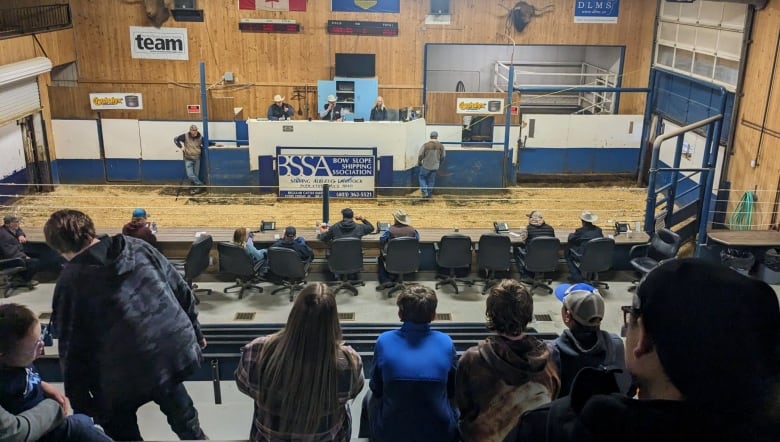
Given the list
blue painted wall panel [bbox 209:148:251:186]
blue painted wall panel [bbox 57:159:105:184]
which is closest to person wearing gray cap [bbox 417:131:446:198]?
blue painted wall panel [bbox 209:148:251:186]

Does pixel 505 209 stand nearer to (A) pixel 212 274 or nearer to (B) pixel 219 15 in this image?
(A) pixel 212 274

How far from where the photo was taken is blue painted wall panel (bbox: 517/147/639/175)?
14680 mm

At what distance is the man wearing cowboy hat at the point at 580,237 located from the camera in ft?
27.8

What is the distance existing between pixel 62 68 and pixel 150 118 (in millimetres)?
2234

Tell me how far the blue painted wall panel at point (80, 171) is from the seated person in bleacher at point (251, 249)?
712cm

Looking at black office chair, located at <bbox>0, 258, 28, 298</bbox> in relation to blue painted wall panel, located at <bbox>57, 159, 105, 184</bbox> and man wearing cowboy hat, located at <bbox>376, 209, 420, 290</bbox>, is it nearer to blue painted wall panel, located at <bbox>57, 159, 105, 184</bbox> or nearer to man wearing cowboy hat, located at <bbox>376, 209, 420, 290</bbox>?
man wearing cowboy hat, located at <bbox>376, 209, 420, 290</bbox>

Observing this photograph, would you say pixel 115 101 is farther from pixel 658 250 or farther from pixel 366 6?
pixel 658 250

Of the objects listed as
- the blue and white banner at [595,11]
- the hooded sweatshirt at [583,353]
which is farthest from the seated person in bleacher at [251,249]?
the blue and white banner at [595,11]

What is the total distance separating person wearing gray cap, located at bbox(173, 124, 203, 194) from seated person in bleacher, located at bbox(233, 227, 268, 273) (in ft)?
16.1

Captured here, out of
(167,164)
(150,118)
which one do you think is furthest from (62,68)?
(167,164)

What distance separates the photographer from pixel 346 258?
8242 millimetres

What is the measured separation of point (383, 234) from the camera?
860 centimetres

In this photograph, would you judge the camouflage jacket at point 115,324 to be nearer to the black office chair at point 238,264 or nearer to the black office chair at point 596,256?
the black office chair at point 238,264

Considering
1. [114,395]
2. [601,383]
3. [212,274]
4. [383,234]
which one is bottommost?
[212,274]
